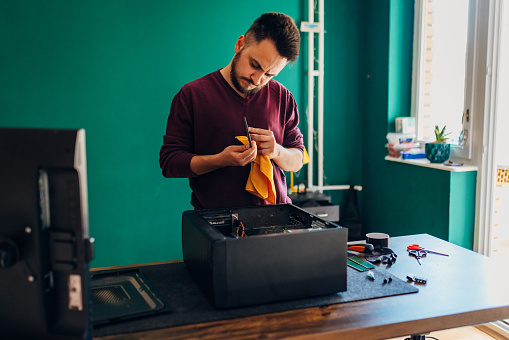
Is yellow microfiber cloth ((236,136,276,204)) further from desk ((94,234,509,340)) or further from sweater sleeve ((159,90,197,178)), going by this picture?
desk ((94,234,509,340))

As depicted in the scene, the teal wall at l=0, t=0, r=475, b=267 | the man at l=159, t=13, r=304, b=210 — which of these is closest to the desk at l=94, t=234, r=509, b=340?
the man at l=159, t=13, r=304, b=210

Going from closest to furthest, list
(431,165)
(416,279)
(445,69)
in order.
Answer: (416,279), (431,165), (445,69)

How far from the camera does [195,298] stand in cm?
121

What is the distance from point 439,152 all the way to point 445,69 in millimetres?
656

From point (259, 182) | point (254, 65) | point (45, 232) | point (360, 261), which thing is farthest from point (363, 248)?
point (45, 232)

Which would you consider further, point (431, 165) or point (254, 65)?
point (431, 165)

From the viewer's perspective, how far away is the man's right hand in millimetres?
1519

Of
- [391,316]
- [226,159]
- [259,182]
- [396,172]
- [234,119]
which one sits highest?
[234,119]

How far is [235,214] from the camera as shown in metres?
1.45

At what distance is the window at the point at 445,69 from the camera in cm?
283

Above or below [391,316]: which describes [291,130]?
above

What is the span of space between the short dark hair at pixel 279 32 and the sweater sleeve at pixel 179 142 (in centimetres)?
40

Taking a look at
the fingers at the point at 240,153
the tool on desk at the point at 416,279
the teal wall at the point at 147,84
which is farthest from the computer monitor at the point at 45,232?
the teal wall at the point at 147,84

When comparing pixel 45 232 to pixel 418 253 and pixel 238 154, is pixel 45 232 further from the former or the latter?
pixel 418 253
